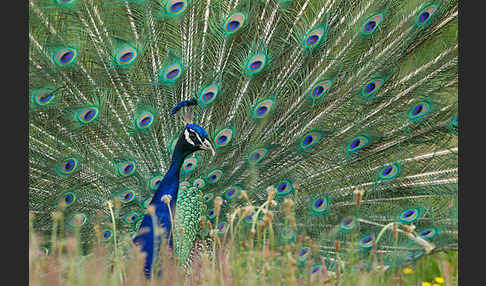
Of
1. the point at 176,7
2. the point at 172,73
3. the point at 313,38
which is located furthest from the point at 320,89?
the point at 176,7

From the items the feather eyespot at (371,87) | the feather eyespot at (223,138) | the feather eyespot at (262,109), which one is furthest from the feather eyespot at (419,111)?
the feather eyespot at (223,138)

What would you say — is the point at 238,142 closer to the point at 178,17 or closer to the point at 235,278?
the point at 178,17

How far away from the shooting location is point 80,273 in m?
2.40

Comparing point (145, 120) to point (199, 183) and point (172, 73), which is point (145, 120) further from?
point (199, 183)

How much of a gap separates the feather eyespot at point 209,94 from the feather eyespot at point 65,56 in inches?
34.6

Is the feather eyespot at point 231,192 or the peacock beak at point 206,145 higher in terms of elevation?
the peacock beak at point 206,145

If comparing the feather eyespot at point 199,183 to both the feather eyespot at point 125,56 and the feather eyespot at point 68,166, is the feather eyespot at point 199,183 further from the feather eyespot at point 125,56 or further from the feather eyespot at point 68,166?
the feather eyespot at point 125,56

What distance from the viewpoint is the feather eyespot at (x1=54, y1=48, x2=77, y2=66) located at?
14.5ft

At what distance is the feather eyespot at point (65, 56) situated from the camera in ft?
14.5

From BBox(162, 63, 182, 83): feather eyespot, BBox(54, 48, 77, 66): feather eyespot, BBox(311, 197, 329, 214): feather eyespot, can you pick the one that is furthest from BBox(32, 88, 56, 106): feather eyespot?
BBox(311, 197, 329, 214): feather eyespot

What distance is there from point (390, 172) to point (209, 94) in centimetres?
139

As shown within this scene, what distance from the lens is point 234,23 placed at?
4594 millimetres

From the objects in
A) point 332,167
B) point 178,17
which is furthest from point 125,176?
point 332,167

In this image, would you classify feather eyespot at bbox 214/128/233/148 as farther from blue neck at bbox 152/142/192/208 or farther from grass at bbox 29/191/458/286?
grass at bbox 29/191/458/286
